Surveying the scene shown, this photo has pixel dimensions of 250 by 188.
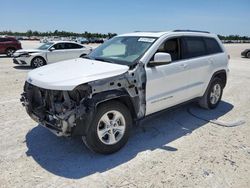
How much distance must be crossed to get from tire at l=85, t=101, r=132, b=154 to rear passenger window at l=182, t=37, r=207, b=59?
196 cm

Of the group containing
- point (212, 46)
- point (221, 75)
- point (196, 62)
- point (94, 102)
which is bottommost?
point (221, 75)

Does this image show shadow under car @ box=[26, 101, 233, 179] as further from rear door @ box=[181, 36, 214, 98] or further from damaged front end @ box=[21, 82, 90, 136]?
rear door @ box=[181, 36, 214, 98]

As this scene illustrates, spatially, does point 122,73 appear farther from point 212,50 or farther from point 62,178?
point 212,50

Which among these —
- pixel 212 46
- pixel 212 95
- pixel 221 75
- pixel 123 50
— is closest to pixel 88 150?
pixel 123 50

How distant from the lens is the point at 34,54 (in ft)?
43.7

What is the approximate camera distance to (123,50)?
16.3 feet

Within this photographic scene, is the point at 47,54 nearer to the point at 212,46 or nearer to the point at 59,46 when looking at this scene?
the point at 59,46

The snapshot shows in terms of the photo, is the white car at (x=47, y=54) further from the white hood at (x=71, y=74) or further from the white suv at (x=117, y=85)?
the white hood at (x=71, y=74)

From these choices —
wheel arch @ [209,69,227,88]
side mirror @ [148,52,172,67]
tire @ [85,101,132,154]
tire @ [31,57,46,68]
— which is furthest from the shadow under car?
tire @ [31,57,46,68]

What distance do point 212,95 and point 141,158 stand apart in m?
3.10

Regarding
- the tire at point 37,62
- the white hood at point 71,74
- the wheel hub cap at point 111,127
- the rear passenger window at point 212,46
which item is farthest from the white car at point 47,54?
the wheel hub cap at point 111,127

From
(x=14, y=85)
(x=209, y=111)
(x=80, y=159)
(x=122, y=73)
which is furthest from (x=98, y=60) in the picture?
(x=14, y=85)

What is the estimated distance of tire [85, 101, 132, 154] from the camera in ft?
12.3

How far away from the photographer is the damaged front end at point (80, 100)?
355 cm
